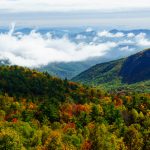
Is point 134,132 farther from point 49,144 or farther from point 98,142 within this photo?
point 49,144

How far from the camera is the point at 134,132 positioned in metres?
171

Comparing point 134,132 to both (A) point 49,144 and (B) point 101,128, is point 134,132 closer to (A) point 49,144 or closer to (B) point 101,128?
(B) point 101,128

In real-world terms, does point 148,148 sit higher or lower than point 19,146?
lower

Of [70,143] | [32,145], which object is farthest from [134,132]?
[32,145]

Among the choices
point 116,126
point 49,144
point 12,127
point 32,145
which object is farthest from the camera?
point 116,126

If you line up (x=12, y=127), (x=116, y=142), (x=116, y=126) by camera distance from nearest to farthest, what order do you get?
1. (x=116, y=142)
2. (x=12, y=127)
3. (x=116, y=126)

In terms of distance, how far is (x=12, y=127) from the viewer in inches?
6501

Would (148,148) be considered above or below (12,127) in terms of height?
below

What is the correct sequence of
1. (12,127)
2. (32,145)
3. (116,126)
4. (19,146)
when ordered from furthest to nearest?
(116,126), (12,127), (32,145), (19,146)

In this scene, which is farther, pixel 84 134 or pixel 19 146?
pixel 84 134

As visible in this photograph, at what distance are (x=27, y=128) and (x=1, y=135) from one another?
119ft

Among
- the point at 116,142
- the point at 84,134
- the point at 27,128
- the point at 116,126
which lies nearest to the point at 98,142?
the point at 116,142

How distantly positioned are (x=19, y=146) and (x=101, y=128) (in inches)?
1906

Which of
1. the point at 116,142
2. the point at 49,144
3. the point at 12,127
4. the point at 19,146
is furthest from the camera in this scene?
the point at 12,127
